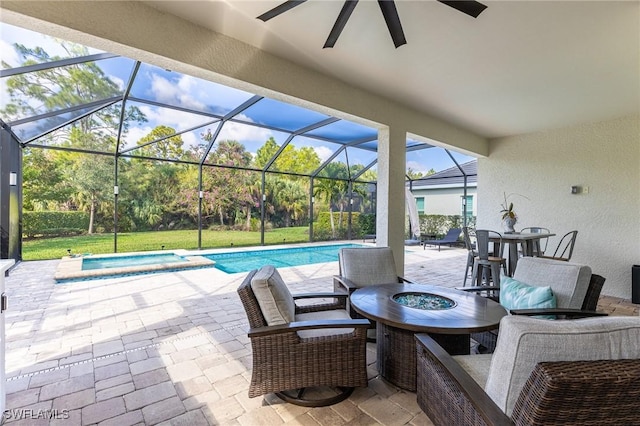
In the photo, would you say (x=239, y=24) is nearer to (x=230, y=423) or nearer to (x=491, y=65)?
(x=491, y=65)

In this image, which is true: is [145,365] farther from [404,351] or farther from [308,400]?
[404,351]

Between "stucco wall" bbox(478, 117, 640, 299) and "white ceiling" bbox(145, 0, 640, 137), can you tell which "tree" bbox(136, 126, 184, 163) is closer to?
"white ceiling" bbox(145, 0, 640, 137)

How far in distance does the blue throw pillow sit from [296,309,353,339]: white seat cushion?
152cm

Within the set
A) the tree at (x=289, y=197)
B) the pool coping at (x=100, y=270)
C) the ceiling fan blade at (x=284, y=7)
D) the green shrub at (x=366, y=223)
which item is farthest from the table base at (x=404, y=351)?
the tree at (x=289, y=197)

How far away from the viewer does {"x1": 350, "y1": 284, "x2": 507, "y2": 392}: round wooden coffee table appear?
2.21m

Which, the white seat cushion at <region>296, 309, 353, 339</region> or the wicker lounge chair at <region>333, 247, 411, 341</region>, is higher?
the wicker lounge chair at <region>333, 247, 411, 341</region>

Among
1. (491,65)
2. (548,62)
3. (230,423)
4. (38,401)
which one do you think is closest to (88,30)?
(38,401)

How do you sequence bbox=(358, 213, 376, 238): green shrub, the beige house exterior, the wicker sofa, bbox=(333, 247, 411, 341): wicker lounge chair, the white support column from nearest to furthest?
1. the wicker sofa
2. bbox=(333, 247, 411, 341): wicker lounge chair
3. the white support column
4. the beige house exterior
5. bbox=(358, 213, 376, 238): green shrub

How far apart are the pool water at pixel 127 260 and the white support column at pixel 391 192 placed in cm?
594

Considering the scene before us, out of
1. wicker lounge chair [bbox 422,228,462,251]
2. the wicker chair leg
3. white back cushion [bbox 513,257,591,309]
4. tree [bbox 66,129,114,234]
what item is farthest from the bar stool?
tree [bbox 66,129,114,234]

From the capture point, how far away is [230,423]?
2.07 metres

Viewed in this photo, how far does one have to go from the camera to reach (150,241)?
1338cm

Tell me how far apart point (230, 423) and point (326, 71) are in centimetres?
385

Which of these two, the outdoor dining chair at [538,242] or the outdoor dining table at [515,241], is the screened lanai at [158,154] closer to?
→ the outdoor dining chair at [538,242]
